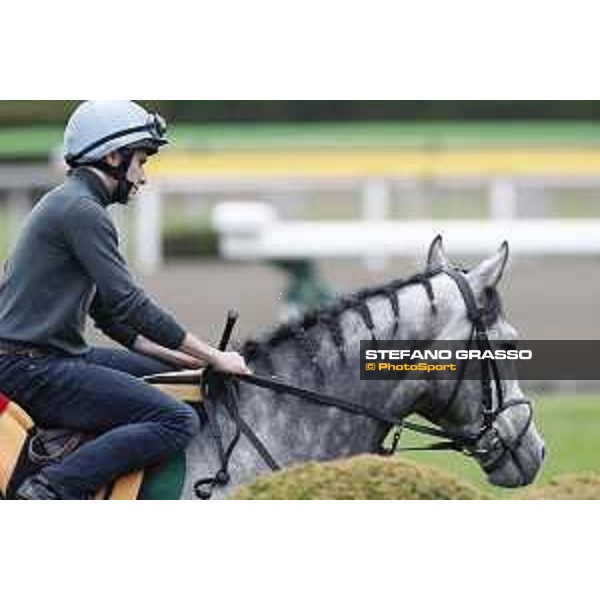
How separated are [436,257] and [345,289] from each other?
1338 cm

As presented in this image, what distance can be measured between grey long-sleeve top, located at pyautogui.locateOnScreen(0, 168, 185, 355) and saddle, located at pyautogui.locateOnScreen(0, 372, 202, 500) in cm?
29

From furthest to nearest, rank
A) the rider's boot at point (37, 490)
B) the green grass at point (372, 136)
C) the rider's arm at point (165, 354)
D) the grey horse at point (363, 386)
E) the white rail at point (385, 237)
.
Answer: the green grass at point (372, 136) → the white rail at point (385, 237) → the rider's arm at point (165, 354) → the grey horse at point (363, 386) → the rider's boot at point (37, 490)

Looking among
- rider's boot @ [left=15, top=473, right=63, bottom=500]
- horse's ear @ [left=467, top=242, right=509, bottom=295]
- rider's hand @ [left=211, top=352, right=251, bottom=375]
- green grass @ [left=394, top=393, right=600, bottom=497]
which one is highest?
horse's ear @ [left=467, top=242, right=509, bottom=295]

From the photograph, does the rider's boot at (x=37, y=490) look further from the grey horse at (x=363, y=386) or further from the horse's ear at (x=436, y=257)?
the horse's ear at (x=436, y=257)

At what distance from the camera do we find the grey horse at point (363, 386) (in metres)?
6.16

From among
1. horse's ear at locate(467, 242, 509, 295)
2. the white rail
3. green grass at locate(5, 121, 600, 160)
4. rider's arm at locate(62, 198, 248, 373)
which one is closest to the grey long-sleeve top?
rider's arm at locate(62, 198, 248, 373)

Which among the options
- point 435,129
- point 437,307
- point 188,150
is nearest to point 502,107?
point 435,129

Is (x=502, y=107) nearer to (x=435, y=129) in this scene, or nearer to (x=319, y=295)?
(x=435, y=129)

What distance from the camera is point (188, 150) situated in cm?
1977

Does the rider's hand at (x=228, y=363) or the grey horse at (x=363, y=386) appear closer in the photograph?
the rider's hand at (x=228, y=363)

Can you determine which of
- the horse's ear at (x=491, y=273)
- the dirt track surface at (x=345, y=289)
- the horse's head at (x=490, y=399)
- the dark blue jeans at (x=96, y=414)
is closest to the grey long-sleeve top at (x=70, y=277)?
the dark blue jeans at (x=96, y=414)

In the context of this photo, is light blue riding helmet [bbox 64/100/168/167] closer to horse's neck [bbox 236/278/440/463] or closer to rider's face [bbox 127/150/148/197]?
rider's face [bbox 127/150/148/197]

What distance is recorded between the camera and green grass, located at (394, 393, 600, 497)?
11172 millimetres

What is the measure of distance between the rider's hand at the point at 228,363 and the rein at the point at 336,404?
0.16ft
